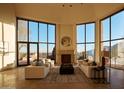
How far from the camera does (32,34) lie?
49.3ft

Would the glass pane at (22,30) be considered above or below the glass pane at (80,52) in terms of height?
above

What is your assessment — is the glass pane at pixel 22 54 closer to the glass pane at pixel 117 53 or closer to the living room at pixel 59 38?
the living room at pixel 59 38

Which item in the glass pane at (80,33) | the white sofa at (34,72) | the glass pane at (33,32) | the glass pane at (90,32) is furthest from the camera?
the glass pane at (80,33)

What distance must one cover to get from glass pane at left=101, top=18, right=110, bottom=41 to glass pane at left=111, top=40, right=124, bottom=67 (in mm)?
1074

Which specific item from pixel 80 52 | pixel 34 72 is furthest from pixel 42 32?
pixel 34 72

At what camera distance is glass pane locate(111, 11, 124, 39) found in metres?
11.5

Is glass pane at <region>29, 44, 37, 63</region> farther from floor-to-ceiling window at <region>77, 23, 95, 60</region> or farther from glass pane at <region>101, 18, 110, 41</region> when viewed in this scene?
glass pane at <region>101, 18, 110, 41</region>

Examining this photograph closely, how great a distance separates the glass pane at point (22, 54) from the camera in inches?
550

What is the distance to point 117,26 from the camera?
477 inches

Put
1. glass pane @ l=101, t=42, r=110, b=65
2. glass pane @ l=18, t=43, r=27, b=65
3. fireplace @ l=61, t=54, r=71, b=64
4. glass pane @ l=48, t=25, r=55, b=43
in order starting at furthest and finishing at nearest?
1. fireplace @ l=61, t=54, r=71, b=64
2. glass pane @ l=48, t=25, r=55, b=43
3. glass pane @ l=18, t=43, r=27, b=65
4. glass pane @ l=101, t=42, r=110, b=65

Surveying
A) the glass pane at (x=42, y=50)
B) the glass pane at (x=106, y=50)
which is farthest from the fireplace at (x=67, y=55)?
the glass pane at (x=106, y=50)

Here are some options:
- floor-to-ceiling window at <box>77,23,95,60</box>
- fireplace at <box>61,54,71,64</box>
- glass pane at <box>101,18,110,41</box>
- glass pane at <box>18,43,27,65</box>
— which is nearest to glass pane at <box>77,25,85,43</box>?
floor-to-ceiling window at <box>77,23,95,60</box>
